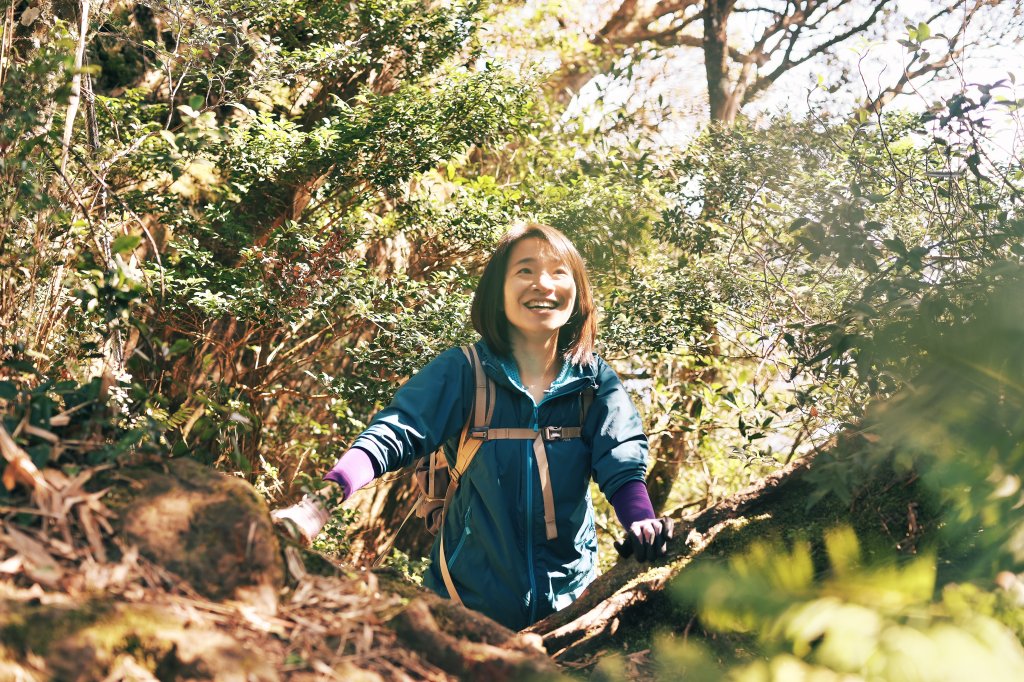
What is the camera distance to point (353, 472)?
2.45 meters

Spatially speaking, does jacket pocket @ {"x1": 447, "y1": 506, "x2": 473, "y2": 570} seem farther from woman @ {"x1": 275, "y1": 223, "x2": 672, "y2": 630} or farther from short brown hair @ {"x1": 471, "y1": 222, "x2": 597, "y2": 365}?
short brown hair @ {"x1": 471, "y1": 222, "x2": 597, "y2": 365}

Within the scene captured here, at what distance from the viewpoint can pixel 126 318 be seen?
1953 mm

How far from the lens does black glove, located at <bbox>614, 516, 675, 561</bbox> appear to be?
250 centimetres

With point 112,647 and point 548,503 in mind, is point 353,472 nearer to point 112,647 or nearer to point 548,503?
point 548,503

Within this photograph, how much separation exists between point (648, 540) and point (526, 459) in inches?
20.9

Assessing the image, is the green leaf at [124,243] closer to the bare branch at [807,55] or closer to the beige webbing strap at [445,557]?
the beige webbing strap at [445,557]

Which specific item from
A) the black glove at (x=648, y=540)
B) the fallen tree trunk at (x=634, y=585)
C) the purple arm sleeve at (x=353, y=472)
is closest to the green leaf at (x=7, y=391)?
the purple arm sleeve at (x=353, y=472)

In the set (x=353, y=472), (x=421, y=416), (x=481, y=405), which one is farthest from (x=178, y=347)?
(x=481, y=405)

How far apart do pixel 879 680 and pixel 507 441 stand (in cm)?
198

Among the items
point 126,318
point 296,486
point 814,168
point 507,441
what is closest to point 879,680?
point 126,318

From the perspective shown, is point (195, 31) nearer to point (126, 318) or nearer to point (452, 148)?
→ point (452, 148)

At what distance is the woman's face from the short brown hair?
32 millimetres

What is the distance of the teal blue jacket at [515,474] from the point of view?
110 inches

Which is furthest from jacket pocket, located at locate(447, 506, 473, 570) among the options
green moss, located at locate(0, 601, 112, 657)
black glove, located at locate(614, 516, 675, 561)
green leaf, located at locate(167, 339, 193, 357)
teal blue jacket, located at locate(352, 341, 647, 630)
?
green moss, located at locate(0, 601, 112, 657)
